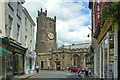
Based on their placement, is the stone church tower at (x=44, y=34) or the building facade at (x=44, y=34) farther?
the stone church tower at (x=44, y=34)

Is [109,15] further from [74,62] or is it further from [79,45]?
[79,45]

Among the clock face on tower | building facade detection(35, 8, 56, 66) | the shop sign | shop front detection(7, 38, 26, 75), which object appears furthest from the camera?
the clock face on tower

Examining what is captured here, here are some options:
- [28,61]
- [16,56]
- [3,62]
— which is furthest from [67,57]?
[3,62]

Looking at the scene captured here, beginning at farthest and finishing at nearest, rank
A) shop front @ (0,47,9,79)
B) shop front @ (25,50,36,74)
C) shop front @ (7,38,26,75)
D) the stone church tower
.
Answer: the stone church tower < shop front @ (25,50,36,74) < shop front @ (7,38,26,75) < shop front @ (0,47,9,79)

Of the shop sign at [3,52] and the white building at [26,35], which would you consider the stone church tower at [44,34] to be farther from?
the shop sign at [3,52]

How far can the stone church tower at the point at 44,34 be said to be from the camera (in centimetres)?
10212

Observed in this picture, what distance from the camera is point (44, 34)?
102 m

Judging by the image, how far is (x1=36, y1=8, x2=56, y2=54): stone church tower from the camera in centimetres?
10212

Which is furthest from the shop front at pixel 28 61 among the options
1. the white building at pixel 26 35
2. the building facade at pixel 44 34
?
the building facade at pixel 44 34

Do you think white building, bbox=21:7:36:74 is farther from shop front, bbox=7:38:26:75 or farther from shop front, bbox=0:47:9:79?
shop front, bbox=0:47:9:79

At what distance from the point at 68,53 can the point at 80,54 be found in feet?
13.2

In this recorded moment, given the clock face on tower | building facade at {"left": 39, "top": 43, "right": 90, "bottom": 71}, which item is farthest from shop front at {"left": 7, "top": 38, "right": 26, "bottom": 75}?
the clock face on tower

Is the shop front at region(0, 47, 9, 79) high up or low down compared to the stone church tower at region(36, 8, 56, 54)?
down

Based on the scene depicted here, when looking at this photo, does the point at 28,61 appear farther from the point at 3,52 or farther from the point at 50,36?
the point at 50,36
